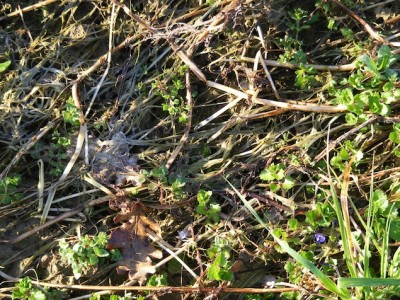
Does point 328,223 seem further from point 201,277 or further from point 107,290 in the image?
point 107,290

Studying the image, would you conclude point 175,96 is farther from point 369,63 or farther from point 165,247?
point 369,63

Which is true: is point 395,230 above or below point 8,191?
below

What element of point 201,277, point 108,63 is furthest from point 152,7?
point 201,277

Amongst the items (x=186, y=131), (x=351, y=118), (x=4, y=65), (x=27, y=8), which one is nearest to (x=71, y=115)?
(x=4, y=65)

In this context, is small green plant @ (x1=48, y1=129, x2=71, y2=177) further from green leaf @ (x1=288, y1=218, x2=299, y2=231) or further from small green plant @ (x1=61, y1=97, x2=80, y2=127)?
green leaf @ (x1=288, y1=218, x2=299, y2=231)

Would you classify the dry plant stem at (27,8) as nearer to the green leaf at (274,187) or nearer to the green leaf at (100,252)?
the green leaf at (100,252)

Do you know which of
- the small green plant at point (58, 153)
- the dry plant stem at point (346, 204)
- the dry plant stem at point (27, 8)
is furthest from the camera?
the dry plant stem at point (27, 8)

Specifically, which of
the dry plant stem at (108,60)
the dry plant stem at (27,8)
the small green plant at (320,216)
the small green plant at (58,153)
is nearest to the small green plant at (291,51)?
the small green plant at (320,216)

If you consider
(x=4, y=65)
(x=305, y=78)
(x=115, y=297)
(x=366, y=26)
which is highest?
(x=4, y=65)
